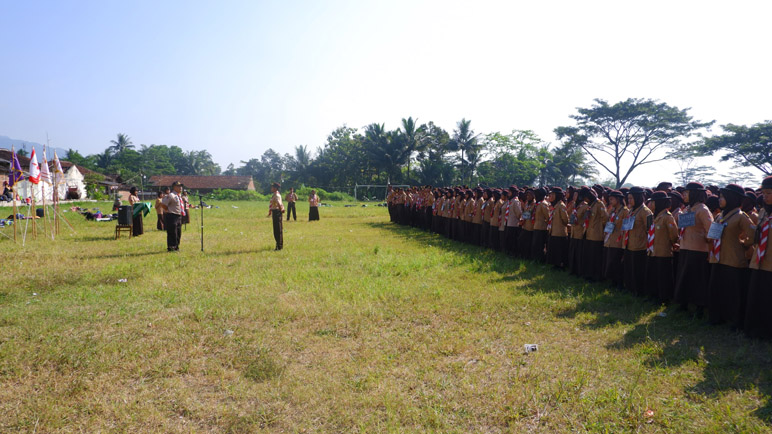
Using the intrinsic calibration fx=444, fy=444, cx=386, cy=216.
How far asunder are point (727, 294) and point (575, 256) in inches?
122

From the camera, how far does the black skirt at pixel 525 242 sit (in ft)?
33.2

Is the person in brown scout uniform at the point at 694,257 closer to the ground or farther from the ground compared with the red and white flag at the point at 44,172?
closer to the ground

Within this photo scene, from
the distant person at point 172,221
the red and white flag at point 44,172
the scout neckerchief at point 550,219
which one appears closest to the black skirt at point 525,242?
the scout neckerchief at point 550,219

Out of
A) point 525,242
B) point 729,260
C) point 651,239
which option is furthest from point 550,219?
point 729,260

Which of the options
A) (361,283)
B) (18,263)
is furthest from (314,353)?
(18,263)

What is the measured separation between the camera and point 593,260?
7891mm

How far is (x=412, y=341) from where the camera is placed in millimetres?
5109

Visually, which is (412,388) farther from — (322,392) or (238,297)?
(238,297)

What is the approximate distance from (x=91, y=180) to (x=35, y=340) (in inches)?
1951

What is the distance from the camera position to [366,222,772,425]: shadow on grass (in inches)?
157

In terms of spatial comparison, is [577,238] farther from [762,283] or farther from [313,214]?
[313,214]

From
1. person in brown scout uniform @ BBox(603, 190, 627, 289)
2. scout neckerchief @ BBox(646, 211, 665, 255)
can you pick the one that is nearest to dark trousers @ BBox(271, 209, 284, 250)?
person in brown scout uniform @ BBox(603, 190, 627, 289)

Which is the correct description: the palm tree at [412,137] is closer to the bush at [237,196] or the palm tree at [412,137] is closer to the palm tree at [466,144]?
the palm tree at [466,144]

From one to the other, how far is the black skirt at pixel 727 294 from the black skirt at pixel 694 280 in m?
0.18
